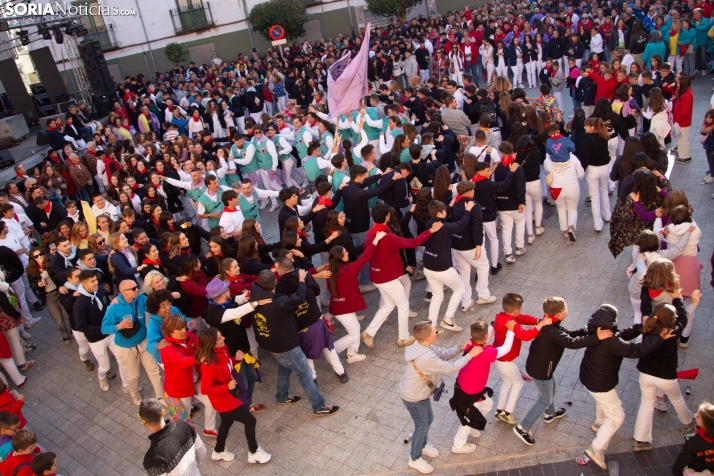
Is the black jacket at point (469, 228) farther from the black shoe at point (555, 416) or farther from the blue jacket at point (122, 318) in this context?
the blue jacket at point (122, 318)

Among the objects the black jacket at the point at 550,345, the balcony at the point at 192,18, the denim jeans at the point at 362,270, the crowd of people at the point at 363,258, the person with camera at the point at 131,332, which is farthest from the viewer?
the balcony at the point at 192,18

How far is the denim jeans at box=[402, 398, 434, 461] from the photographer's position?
4957 millimetres

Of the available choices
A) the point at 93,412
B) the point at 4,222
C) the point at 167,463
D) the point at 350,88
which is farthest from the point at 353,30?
the point at 167,463

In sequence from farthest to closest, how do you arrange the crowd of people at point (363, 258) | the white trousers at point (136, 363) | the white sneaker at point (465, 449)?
the white trousers at point (136, 363) < the white sneaker at point (465, 449) < the crowd of people at point (363, 258)

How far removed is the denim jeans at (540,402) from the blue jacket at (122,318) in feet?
13.1

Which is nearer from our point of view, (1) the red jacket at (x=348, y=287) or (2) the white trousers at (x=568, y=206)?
(1) the red jacket at (x=348, y=287)

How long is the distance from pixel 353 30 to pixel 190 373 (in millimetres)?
26834

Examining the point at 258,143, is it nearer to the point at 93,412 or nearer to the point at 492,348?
the point at 93,412

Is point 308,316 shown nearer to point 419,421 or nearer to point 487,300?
point 419,421

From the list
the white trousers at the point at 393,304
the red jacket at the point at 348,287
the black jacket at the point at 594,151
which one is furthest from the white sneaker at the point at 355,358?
the black jacket at the point at 594,151

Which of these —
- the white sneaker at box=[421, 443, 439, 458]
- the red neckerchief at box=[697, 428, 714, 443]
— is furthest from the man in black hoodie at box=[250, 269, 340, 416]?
the red neckerchief at box=[697, 428, 714, 443]

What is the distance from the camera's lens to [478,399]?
511 centimetres

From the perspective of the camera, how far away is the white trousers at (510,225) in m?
8.02

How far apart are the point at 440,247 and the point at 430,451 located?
219 centimetres
